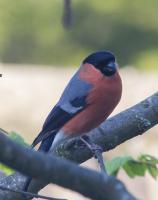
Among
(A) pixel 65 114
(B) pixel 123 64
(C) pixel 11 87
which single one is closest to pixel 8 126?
(C) pixel 11 87

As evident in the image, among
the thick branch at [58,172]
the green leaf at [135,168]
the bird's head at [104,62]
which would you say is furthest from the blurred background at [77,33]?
the thick branch at [58,172]

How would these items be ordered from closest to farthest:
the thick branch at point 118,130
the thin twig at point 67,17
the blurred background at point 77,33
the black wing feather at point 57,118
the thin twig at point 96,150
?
the thin twig at point 96,150 → the thin twig at point 67,17 → the thick branch at point 118,130 → the black wing feather at point 57,118 → the blurred background at point 77,33

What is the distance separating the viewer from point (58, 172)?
0.88 metres

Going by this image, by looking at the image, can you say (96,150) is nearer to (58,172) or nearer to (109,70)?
(58,172)

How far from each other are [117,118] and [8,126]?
3566mm

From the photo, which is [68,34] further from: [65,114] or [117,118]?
[117,118]

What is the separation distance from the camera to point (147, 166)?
179 centimetres

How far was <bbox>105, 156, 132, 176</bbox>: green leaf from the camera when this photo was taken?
1.70 meters

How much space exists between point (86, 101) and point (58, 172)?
190 cm

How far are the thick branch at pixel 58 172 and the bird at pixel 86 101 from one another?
1.60 m

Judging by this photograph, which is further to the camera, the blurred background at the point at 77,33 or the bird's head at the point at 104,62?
the blurred background at the point at 77,33

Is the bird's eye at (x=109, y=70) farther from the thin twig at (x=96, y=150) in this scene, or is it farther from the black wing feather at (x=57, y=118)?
the thin twig at (x=96, y=150)

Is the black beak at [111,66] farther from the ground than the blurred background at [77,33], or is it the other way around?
the black beak at [111,66]

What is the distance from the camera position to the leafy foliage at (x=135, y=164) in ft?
5.67
